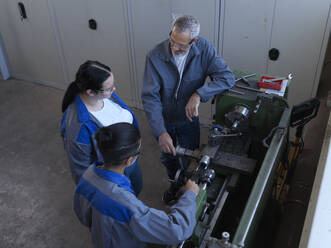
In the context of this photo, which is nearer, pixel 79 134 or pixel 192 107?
pixel 79 134

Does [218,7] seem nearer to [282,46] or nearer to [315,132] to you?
[282,46]

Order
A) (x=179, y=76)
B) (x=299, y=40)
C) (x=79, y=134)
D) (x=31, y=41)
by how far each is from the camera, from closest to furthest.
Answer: (x=79, y=134) < (x=179, y=76) < (x=299, y=40) < (x=31, y=41)

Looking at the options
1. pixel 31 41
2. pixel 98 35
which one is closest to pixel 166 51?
pixel 98 35

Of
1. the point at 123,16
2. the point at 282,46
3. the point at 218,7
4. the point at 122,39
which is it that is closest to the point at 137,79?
Result: the point at 122,39

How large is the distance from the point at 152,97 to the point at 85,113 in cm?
45

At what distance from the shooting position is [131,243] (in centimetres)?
124

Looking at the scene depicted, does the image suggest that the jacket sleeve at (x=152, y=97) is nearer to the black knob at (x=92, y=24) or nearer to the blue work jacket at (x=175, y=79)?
the blue work jacket at (x=175, y=79)

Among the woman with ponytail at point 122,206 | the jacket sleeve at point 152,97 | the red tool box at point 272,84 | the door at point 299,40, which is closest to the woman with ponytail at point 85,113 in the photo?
→ the jacket sleeve at point 152,97

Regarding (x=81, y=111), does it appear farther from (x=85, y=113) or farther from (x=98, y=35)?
(x=98, y=35)

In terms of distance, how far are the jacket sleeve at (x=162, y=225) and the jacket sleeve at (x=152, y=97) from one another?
731 mm

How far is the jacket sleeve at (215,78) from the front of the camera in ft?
5.97

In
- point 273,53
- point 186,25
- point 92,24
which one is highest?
point 186,25

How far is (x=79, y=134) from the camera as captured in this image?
1535 mm

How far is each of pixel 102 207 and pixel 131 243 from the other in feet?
0.70
